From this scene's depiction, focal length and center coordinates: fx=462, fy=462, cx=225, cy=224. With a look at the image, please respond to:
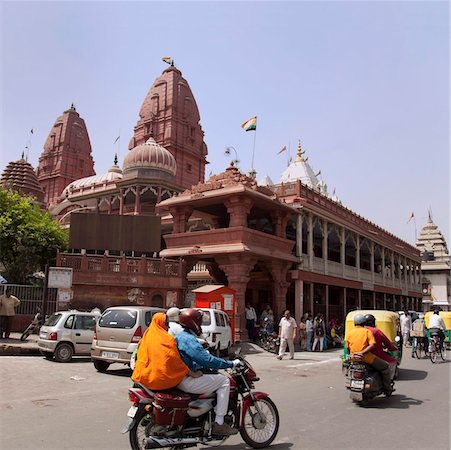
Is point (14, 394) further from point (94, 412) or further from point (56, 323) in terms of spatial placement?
point (56, 323)

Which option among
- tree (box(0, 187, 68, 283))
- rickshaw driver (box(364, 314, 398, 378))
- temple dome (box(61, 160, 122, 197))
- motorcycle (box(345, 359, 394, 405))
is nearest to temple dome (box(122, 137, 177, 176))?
temple dome (box(61, 160, 122, 197))

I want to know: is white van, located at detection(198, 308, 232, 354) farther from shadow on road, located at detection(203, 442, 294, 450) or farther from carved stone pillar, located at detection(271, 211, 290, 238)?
shadow on road, located at detection(203, 442, 294, 450)

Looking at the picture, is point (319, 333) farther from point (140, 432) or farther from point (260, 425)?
point (140, 432)

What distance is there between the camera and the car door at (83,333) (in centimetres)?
1357

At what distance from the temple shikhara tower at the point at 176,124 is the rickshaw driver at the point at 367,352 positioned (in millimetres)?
42295

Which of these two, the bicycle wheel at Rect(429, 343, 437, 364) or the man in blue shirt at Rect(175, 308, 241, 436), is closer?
the man in blue shirt at Rect(175, 308, 241, 436)

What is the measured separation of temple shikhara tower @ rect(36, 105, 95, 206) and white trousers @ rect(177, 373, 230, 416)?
60320mm

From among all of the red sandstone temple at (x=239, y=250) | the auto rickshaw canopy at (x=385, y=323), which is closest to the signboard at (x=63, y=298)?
the red sandstone temple at (x=239, y=250)

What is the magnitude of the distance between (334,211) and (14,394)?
21426 mm

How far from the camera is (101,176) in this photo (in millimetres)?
48219

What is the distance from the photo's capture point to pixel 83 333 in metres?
13.7

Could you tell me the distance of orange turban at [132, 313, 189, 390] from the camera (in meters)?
4.79

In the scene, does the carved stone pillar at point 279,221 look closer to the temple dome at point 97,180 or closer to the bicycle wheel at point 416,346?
the bicycle wheel at point 416,346

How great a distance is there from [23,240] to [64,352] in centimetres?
1280
